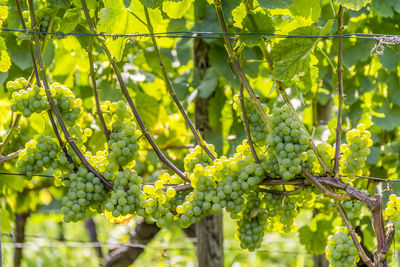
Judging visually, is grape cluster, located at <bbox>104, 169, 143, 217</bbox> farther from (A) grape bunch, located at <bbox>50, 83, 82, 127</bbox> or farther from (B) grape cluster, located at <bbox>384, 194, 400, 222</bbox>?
(B) grape cluster, located at <bbox>384, 194, 400, 222</bbox>

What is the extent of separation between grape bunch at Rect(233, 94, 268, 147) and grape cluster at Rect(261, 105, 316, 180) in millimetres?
105

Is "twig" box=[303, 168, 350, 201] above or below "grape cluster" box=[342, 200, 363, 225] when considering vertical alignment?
above

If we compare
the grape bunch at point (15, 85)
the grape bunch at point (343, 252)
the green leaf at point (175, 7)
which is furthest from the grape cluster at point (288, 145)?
the grape bunch at point (15, 85)

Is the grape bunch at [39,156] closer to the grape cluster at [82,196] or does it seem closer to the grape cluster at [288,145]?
the grape cluster at [82,196]

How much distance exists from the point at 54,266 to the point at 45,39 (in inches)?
103

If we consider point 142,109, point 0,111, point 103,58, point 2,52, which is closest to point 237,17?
point 2,52

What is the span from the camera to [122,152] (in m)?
1.08

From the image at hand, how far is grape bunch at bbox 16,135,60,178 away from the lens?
1.10m

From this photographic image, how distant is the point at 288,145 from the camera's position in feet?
3.22

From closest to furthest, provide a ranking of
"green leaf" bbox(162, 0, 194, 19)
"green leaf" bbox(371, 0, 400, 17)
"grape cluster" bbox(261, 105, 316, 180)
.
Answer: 1. "grape cluster" bbox(261, 105, 316, 180)
2. "green leaf" bbox(162, 0, 194, 19)
3. "green leaf" bbox(371, 0, 400, 17)

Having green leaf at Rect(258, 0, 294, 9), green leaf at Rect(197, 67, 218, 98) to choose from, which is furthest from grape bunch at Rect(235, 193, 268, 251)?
green leaf at Rect(197, 67, 218, 98)

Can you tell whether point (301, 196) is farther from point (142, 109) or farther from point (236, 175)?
point (142, 109)

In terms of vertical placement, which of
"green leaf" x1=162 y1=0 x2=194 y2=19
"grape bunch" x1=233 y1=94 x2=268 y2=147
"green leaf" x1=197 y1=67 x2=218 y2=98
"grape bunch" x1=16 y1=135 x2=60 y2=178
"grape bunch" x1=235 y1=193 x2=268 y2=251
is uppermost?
"green leaf" x1=197 y1=67 x2=218 y2=98

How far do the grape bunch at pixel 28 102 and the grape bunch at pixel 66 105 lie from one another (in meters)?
0.05
